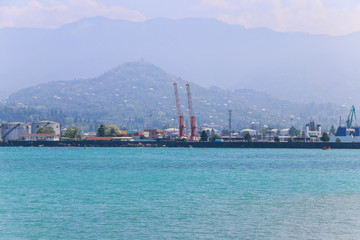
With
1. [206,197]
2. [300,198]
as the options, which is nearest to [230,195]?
[206,197]

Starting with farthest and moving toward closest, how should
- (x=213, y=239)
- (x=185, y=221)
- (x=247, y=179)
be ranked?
1. (x=247, y=179)
2. (x=185, y=221)
3. (x=213, y=239)

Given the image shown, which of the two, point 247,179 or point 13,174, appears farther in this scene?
point 13,174

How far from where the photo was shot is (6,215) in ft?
125

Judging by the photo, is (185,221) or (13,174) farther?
(13,174)

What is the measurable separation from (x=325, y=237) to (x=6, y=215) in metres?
20.1

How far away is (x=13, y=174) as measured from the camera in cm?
7338

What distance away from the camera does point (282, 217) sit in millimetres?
37125

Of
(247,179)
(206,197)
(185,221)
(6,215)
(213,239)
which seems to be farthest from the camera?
(247,179)

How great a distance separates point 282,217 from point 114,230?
35.7ft

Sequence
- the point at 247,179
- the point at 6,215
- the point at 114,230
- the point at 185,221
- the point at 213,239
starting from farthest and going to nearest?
the point at 247,179
the point at 6,215
the point at 185,221
the point at 114,230
the point at 213,239

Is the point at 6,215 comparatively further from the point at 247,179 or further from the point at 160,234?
the point at 247,179

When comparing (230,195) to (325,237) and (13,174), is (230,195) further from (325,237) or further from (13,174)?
(13,174)

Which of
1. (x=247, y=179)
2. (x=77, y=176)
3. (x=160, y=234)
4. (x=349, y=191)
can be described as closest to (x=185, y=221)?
(x=160, y=234)

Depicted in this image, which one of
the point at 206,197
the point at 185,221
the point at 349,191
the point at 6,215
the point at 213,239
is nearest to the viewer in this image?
the point at 213,239
